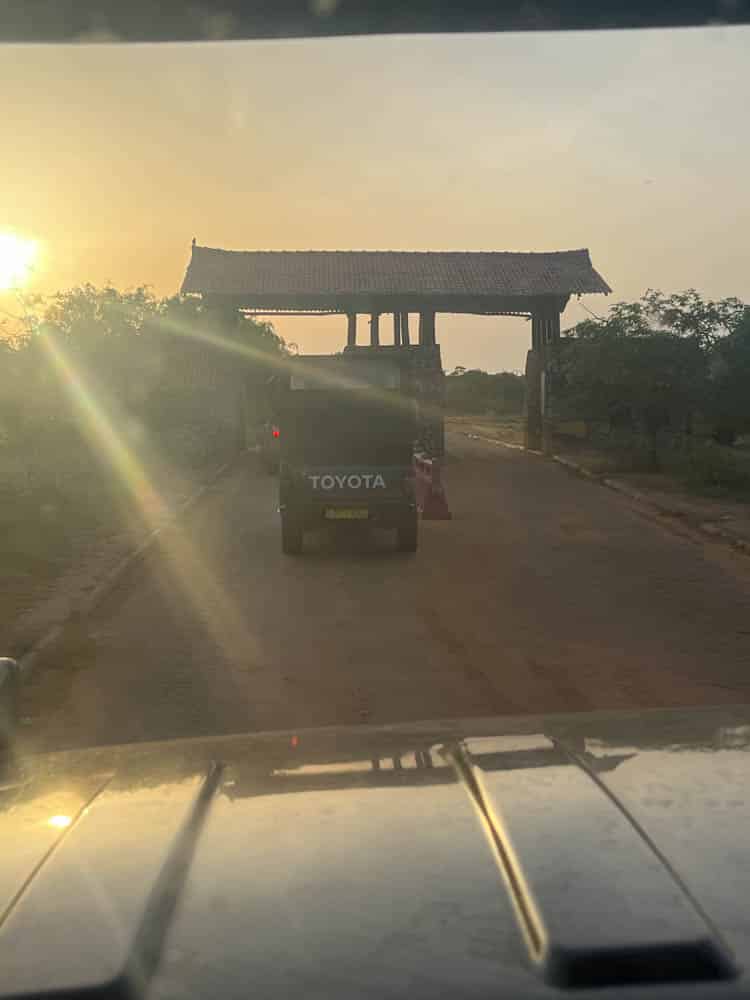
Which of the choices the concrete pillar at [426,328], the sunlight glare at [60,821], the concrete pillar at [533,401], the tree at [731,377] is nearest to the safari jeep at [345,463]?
the tree at [731,377]

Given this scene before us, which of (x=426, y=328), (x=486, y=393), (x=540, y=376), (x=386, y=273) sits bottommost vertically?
(x=486, y=393)

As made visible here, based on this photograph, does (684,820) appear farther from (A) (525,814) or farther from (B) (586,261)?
(B) (586,261)

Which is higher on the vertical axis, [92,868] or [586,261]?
→ [586,261]

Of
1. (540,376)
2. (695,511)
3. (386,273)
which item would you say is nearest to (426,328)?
(386,273)

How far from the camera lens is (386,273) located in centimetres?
3834

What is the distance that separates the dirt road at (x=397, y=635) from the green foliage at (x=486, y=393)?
76786 mm

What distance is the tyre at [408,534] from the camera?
49.3 ft

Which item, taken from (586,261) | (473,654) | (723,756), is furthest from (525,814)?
(586,261)

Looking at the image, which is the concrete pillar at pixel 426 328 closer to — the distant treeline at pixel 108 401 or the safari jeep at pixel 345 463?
the distant treeline at pixel 108 401

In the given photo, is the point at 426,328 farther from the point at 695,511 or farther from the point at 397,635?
the point at 397,635

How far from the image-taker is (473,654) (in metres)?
9.06

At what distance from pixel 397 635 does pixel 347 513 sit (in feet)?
17.4

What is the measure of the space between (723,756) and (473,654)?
6446mm

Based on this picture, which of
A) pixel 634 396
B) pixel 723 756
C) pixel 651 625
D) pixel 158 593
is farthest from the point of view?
pixel 634 396
